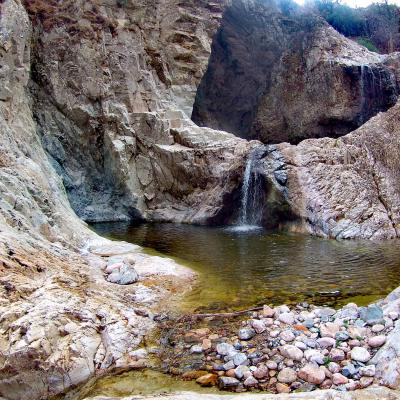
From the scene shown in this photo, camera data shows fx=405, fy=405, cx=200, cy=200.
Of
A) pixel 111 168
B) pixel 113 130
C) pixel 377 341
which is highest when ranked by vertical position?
pixel 113 130

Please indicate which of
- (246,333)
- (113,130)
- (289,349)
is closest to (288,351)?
(289,349)

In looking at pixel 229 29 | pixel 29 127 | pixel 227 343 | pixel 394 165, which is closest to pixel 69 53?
pixel 29 127

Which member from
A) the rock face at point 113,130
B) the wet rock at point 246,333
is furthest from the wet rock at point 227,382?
the rock face at point 113,130

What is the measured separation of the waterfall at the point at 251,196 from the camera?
1877 cm

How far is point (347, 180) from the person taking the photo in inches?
653

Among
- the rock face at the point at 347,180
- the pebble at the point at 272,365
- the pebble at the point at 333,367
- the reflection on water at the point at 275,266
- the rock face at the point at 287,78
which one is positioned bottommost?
the reflection on water at the point at 275,266

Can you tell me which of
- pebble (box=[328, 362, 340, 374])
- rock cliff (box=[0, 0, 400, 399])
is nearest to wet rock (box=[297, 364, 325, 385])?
pebble (box=[328, 362, 340, 374])

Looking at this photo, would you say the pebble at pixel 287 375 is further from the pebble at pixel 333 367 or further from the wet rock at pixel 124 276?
the wet rock at pixel 124 276

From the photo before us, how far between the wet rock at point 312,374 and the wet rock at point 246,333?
1084 millimetres

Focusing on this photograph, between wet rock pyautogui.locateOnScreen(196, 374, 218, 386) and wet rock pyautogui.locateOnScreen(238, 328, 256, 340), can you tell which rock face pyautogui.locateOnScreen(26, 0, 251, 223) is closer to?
wet rock pyautogui.locateOnScreen(238, 328, 256, 340)

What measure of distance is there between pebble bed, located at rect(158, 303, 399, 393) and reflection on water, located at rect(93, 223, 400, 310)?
1.29m

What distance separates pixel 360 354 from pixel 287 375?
0.88 meters

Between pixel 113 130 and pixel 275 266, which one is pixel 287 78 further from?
pixel 275 266

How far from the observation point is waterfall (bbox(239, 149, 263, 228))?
18766 mm
